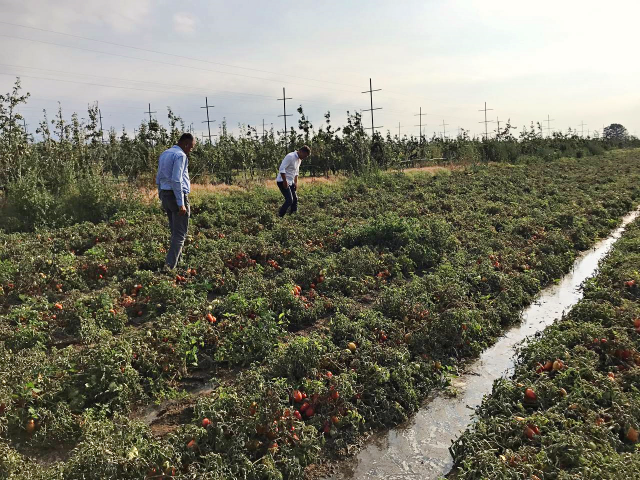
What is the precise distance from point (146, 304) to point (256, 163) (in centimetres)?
1781

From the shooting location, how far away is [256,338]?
5195 millimetres

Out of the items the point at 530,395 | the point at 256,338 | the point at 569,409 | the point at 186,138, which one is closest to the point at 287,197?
the point at 186,138

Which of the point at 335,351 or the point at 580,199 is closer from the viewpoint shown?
the point at 335,351

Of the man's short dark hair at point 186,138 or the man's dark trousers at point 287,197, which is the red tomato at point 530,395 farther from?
the man's dark trousers at point 287,197

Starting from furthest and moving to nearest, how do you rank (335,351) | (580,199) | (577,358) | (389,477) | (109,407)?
(580,199) → (335,351) → (577,358) → (109,407) → (389,477)

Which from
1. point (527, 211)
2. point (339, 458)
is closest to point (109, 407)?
point (339, 458)

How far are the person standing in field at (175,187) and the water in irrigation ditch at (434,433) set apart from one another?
4958 mm

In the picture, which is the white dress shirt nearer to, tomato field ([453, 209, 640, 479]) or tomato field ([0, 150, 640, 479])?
tomato field ([0, 150, 640, 479])

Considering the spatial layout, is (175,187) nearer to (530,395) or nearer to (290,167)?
(290,167)

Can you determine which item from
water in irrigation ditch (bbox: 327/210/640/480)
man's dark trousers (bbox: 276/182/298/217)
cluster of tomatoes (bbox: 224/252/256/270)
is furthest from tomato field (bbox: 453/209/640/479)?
man's dark trousers (bbox: 276/182/298/217)

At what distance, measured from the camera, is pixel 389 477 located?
3.49 metres

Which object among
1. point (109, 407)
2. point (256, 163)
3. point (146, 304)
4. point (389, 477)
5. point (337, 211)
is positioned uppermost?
point (256, 163)

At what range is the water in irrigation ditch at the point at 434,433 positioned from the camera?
3.56 m

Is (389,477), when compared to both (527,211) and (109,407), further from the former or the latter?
(527,211)
